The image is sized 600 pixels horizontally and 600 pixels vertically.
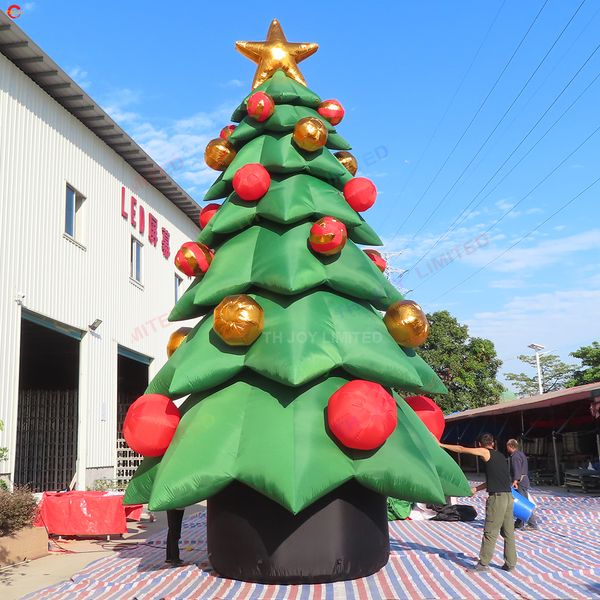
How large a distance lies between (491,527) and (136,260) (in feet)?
47.4

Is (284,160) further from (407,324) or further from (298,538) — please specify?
(298,538)

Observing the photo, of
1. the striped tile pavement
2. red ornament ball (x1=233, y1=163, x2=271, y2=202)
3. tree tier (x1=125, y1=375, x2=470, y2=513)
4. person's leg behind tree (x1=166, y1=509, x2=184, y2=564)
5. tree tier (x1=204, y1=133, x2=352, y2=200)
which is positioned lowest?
the striped tile pavement

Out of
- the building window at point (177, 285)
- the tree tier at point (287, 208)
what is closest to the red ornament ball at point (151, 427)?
the tree tier at point (287, 208)

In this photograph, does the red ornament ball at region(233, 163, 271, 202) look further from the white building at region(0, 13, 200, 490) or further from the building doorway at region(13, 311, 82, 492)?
the building doorway at region(13, 311, 82, 492)

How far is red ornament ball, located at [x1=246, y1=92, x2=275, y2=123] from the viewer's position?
7730mm

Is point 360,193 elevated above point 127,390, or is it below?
above

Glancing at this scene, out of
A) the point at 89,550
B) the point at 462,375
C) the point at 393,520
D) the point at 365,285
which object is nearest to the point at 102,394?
the point at 89,550

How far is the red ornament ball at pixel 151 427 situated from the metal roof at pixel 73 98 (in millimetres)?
8750

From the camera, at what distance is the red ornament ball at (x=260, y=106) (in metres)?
7.73

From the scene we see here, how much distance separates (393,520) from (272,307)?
20.9 ft

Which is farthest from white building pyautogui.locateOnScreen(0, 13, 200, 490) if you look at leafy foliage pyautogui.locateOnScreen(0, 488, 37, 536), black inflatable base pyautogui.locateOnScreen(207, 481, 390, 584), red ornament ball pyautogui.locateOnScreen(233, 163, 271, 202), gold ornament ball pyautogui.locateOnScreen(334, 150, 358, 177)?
gold ornament ball pyautogui.locateOnScreen(334, 150, 358, 177)

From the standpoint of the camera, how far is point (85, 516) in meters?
11.0

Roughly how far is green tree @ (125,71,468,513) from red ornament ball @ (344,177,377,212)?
17 cm

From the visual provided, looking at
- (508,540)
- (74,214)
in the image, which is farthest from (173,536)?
(74,214)
